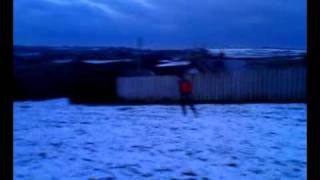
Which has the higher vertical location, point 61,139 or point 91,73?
point 91,73

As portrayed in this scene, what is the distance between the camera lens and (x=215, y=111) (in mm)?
10438

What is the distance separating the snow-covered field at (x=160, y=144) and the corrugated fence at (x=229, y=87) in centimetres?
217

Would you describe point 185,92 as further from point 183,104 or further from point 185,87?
point 183,104

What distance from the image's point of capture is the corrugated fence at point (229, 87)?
12.9 meters

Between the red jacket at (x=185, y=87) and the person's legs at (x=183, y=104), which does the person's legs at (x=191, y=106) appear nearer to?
the person's legs at (x=183, y=104)

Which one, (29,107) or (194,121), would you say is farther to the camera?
(29,107)

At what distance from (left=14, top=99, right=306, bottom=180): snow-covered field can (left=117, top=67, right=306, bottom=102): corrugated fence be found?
2165 mm

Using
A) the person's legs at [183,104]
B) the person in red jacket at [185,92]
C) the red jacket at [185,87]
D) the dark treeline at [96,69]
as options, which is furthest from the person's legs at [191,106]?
the dark treeline at [96,69]

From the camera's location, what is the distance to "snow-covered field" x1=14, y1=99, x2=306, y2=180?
14.6 feet

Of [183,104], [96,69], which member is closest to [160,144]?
[183,104]

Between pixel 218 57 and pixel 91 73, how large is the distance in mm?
5278

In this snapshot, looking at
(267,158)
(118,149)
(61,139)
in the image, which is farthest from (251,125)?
(61,139)

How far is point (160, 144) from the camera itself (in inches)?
245

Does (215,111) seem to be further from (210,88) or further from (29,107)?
(29,107)
